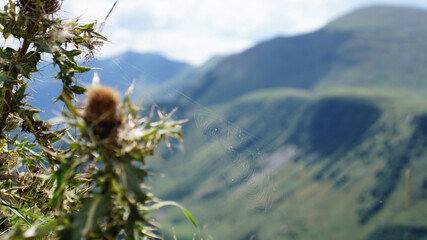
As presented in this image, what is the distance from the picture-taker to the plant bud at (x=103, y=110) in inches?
72.8

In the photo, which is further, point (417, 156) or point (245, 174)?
point (417, 156)

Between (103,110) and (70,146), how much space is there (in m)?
0.28

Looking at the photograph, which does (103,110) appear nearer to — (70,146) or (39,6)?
(70,146)

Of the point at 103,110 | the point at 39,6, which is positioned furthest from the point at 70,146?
the point at 39,6

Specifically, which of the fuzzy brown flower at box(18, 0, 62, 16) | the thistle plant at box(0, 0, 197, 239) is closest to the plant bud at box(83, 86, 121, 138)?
the thistle plant at box(0, 0, 197, 239)

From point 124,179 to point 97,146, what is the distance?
0.24m

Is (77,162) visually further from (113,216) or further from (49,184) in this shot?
(49,184)

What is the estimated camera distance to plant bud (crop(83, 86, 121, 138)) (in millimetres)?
1850

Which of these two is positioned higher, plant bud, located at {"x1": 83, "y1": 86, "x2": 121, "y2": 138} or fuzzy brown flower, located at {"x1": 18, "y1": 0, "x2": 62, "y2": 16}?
fuzzy brown flower, located at {"x1": 18, "y1": 0, "x2": 62, "y2": 16}

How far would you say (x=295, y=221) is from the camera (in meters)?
192

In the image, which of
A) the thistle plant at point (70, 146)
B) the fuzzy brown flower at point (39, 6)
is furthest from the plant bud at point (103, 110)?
the fuzzy brown flower at point (39, 6)

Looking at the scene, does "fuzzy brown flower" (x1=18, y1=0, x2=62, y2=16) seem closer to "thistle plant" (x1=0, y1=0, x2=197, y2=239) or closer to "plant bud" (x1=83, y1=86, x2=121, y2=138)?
"thistle plant" (x1=0, y1=0, x2=197, y2=239)

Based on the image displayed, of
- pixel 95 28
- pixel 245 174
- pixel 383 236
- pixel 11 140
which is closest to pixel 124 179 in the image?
pixel 95 28

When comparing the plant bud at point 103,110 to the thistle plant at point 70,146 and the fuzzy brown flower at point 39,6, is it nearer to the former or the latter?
the thistle plant at point 70,146
